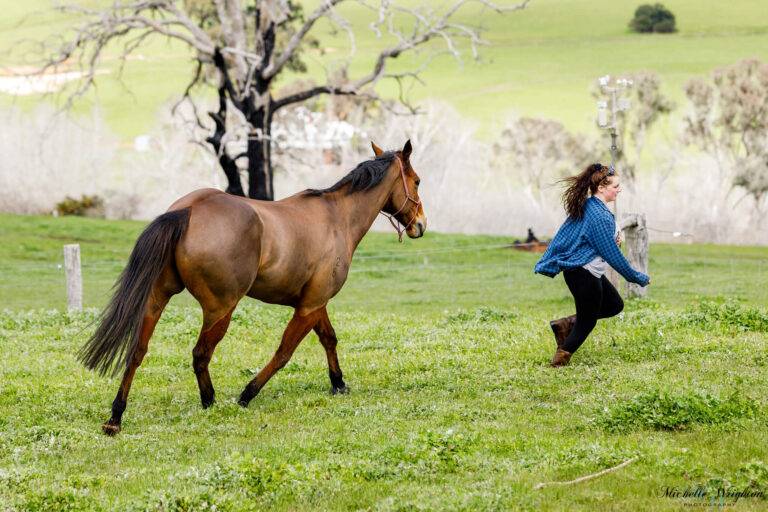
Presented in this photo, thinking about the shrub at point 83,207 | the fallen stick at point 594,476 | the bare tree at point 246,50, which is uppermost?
the bare tree at point 246,50

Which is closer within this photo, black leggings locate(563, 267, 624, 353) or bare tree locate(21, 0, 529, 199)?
black leggings locate(563, 267, 624, 353)

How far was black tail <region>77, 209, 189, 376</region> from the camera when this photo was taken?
22.2ft

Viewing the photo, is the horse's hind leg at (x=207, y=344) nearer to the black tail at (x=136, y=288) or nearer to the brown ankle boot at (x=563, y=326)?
the black tail at (x=136, y=288)

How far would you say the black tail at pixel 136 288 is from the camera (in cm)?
676

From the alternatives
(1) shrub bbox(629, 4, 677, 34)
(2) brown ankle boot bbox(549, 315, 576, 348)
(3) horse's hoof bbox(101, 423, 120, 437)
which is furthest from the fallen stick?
(1) shrub bbox(629, 4, 677, 34)

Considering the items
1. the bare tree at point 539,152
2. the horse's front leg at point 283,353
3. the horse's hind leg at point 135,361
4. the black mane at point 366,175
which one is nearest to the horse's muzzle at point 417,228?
the black mane at point 366,175

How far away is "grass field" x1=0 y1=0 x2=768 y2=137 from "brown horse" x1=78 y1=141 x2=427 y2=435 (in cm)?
6501

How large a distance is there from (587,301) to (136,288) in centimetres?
445

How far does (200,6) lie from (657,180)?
44.3 metres

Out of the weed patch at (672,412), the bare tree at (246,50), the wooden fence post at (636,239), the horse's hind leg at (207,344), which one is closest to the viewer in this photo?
the weed patch at (672,412)

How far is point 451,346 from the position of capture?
1020cm

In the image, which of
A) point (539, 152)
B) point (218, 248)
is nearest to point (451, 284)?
point (218, 248)

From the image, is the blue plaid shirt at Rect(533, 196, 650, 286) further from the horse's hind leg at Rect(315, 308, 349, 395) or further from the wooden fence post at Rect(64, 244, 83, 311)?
the wooden fence post at Rect(64, 244, 83, 311)

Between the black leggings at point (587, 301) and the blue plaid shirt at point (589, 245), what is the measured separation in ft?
0.46
